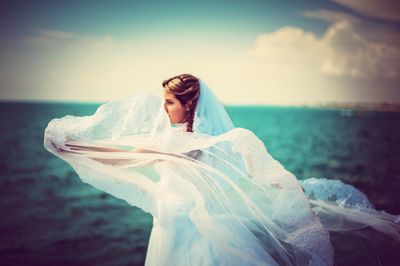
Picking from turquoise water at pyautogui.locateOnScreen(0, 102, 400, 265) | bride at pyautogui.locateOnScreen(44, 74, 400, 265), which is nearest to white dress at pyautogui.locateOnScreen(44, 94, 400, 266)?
bride at pyautogui.locateOnScreen(44, 74, 400, 265)

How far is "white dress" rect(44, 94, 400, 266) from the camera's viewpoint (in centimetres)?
185

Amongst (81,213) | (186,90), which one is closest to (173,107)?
(186,90)

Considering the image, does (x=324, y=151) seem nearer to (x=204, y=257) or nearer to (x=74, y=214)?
(x=74, y=214)

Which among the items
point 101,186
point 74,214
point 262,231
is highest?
point 101,186

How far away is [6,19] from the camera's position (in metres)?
46.4

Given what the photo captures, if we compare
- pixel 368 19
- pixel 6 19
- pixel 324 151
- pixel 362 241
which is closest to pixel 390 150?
pixel 324 151

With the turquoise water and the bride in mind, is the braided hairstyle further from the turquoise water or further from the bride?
the turquoise water

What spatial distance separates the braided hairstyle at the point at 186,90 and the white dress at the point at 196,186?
0.10 meters

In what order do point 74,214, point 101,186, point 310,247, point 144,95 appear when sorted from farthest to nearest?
1. point 74,214
2. point 144,95
3. point 101,186
4. point 310,247

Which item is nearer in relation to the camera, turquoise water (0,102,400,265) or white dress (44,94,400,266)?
white dress (44,94,400,266)

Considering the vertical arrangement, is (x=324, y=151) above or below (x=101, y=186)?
below

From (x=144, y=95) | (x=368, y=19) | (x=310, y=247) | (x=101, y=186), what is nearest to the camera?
(x=310, y=247)

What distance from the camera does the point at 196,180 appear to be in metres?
2.05

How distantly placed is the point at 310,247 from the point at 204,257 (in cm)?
52
